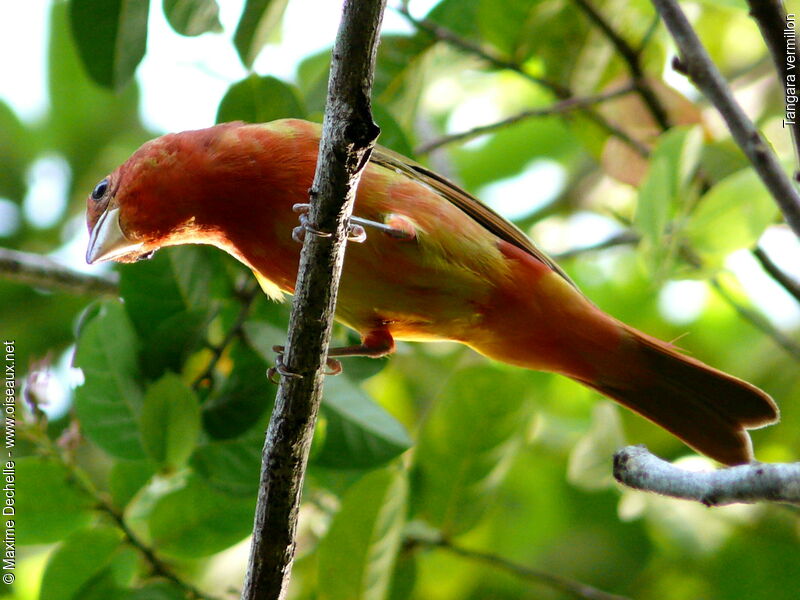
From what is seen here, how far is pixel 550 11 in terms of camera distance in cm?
401

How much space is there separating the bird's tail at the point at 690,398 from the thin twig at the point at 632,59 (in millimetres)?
1272

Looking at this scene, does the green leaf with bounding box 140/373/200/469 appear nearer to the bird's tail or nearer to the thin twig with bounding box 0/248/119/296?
the thin twig with bounding box 0/248/119/296

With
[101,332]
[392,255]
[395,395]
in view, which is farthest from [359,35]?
[395,395]

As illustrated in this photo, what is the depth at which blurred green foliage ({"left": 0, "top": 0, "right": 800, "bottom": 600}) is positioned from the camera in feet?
9.58

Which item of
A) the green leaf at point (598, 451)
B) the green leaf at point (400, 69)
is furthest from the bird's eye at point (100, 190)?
the green leaf at point (598, 451)

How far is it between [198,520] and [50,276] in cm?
141

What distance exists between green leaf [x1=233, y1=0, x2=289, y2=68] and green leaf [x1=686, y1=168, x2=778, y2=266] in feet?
5.34

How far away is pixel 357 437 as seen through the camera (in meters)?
3.05

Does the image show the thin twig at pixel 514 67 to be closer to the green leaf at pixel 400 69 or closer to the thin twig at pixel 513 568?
the green leaf at pixel 400 69

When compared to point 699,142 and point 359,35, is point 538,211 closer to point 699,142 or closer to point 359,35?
point 699,142

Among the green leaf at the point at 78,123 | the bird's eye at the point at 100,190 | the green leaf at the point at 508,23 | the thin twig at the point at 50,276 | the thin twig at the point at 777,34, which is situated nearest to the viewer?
the thin twig at the point at 777,34

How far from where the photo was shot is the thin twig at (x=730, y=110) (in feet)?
7.07

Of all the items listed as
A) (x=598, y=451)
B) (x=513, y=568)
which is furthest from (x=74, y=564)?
(x=598, y=451)

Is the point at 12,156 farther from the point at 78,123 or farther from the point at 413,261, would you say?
the point at 413,261
